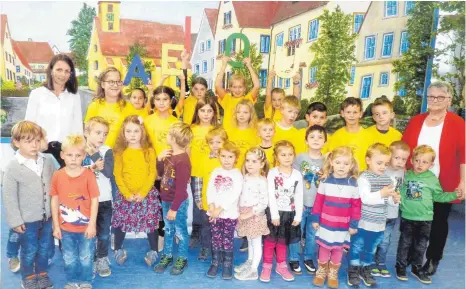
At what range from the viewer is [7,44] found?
4.96 m

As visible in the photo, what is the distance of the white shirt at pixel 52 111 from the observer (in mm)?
3363

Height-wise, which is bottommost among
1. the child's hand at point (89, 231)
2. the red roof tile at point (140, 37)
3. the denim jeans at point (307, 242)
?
the denim jeans at point (307, 242)

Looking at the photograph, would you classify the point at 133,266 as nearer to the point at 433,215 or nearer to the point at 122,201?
the point at 122,201

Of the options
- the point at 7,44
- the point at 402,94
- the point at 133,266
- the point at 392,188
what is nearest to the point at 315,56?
the point at 402,94

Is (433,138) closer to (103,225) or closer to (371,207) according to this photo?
(371,207)

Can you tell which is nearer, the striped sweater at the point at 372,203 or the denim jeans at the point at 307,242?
the striped sweater at the point at 372,203

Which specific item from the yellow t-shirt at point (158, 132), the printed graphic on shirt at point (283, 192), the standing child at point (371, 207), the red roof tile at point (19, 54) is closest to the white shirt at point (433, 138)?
the standing child at point (371, 207)

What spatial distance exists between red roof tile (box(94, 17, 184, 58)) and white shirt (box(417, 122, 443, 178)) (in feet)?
10.6

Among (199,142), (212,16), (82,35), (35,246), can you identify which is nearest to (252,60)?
(212,16)

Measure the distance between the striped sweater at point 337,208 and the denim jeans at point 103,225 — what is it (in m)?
1.83

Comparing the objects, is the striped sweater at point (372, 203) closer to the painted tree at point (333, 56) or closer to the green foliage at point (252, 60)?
the painted tree at point (333, 56)

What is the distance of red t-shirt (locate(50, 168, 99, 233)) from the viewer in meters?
2.91

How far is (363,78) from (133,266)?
154 inches

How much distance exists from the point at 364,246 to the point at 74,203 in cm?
248
